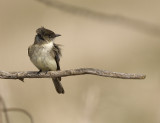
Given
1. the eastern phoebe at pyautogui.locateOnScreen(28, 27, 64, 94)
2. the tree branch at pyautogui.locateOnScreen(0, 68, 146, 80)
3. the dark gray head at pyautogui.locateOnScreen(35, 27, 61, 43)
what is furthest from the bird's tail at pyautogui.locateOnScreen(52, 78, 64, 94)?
the tree branch at pyautogui.locateOnScreen(0, 68, 146, 80)

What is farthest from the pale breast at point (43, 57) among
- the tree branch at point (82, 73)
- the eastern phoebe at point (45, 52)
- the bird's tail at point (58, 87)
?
the tree branch at point (82, 73)

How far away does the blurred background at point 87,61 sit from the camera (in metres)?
8.59

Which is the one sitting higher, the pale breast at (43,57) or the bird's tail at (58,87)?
the pale breast at (43,57)

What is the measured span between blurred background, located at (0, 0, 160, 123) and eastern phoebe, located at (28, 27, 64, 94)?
367mm

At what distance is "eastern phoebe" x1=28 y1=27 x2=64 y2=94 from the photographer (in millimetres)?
6859

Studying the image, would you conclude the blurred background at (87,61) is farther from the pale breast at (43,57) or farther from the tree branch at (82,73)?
the tree branch at (82,73)

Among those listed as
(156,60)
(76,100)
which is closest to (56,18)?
(156,60)

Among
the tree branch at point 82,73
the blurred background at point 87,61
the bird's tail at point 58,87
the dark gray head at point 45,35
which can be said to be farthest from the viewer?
the blurred background at point 87,61

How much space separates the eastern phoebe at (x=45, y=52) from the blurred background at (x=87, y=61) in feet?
1.20

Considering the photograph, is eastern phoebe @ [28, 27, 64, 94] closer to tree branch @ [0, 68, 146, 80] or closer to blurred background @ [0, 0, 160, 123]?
blurred background @ [0, 0, 160, 123]

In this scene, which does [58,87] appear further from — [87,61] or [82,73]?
[87,61]

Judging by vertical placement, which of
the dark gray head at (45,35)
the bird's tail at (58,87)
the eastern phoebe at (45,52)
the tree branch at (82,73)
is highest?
the dark gray head at (45,35)

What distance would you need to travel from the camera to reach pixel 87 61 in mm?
12742

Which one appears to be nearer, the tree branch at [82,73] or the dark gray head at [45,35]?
the tree branch at [82,73]
